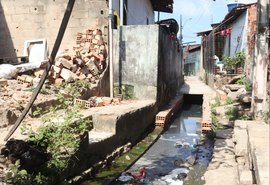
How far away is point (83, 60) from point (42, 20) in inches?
95.1

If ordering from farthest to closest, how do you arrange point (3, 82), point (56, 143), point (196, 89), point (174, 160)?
point (196, 89) < point (3, 82) < point (174, 160) < point (56, 143)

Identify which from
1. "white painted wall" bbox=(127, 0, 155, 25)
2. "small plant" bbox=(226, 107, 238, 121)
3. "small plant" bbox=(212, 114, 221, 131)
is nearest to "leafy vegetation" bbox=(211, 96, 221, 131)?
"small plant" bbox=(212, 114, 221, 131)

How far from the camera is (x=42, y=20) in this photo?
11781 millimetres

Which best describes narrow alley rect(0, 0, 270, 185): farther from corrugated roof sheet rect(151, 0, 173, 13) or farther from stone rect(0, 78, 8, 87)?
corrugated roof sheet rect(151, 0, 173, 13)

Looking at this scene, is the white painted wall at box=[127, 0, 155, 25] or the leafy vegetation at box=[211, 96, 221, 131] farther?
the white painted wall at box=[127, 0, 155, 25]

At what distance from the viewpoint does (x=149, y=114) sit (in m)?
10.6

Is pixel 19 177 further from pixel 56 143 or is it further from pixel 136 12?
pixel 136 12

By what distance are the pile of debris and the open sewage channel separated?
2999mm

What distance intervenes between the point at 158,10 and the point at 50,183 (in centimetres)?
2065

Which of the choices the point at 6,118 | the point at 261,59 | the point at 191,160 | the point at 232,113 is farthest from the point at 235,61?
the point at 6,118

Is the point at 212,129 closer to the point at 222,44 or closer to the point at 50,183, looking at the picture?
the point at 50,183

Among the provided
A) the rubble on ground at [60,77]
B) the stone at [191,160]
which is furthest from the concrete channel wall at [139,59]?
the stone at [191,160]

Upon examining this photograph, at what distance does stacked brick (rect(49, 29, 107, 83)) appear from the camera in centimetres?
998

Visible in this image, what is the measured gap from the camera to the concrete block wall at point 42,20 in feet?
37.4
